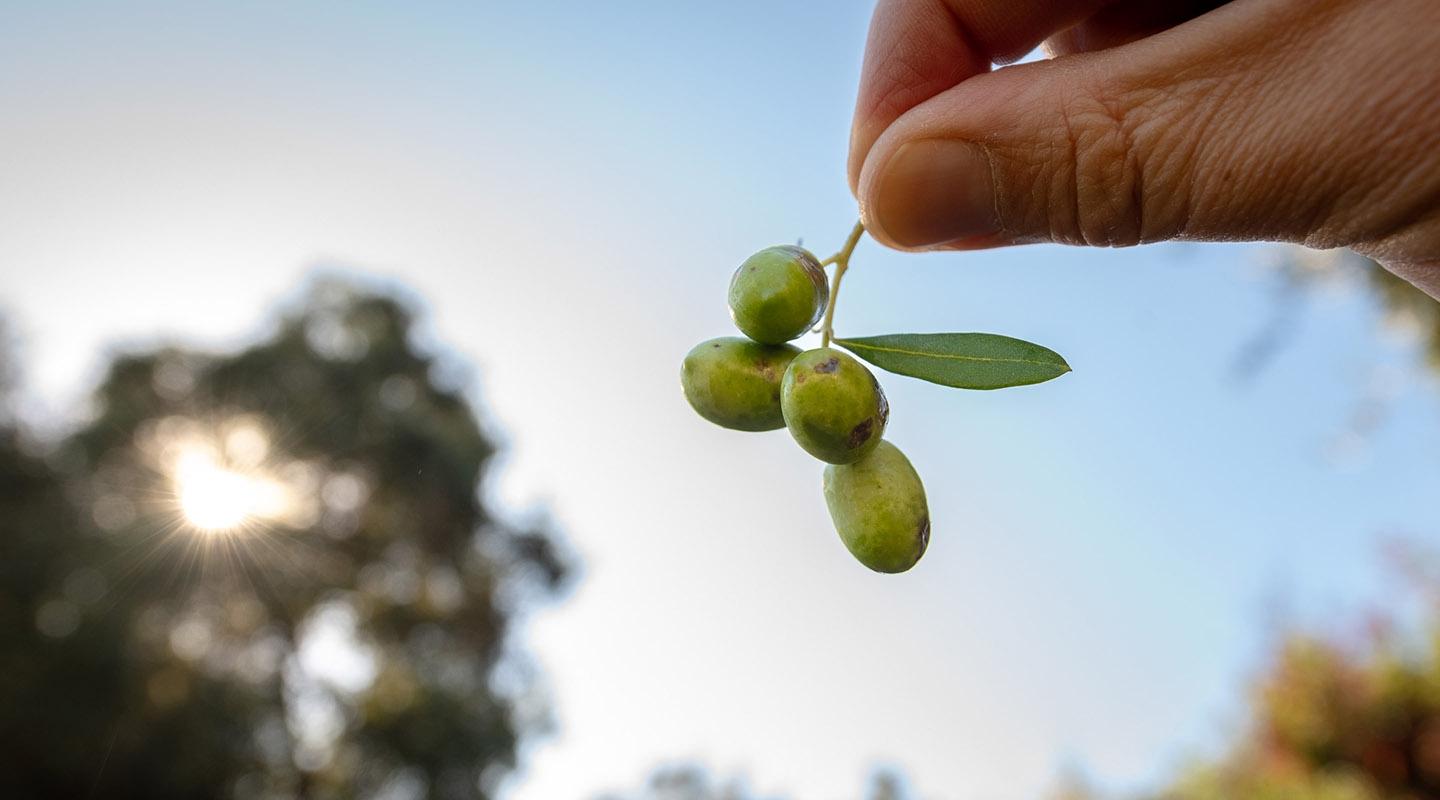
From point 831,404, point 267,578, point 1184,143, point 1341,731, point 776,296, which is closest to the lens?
point 831,404

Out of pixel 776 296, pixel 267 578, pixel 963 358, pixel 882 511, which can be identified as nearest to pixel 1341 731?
pixel 963 358

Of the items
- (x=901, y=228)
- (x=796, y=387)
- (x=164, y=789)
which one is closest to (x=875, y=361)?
(x=796, y=387)

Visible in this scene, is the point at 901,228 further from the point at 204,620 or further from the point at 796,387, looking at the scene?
the point at 204,620

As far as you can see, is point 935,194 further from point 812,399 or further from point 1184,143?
point 812,399

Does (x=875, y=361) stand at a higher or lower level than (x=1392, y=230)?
lower

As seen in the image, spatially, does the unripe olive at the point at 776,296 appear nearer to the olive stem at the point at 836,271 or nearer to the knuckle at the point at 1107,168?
the olive stem at the point at 836,271

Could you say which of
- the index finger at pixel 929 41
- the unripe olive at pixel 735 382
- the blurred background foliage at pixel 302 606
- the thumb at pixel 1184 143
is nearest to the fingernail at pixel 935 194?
the thumb at pixel 1184 143
